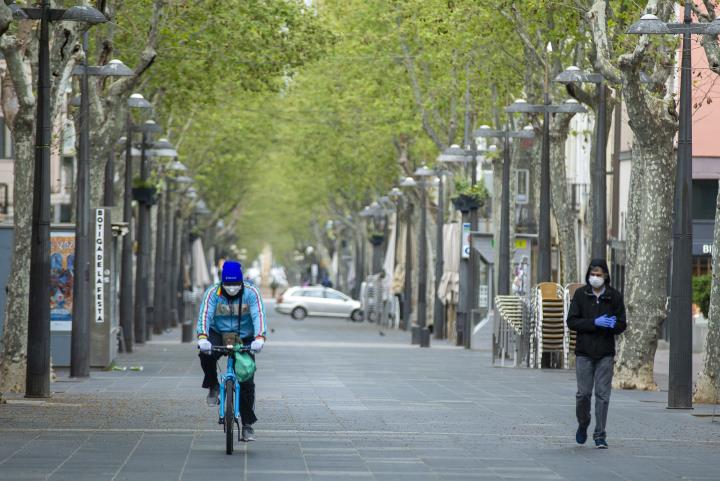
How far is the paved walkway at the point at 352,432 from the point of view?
1482 cm

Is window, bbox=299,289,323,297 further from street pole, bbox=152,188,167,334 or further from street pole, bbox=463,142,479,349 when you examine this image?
street pole, bbox=463,142,479,349

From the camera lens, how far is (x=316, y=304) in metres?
90.3

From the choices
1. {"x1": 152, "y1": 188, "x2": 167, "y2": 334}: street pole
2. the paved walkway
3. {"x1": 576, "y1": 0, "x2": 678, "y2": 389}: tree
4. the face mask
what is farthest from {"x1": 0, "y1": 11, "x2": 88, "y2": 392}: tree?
{"x1": 152, "y1": 188, "x2": 167, "y2": 334}: street pole

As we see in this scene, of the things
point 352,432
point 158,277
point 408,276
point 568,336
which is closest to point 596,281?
point 352,432

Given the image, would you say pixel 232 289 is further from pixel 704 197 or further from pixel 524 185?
pixel 524 185

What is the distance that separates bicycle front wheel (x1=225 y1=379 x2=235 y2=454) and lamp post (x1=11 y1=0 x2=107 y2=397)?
25.7 feet

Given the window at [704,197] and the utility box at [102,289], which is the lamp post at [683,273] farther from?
the window at [704,197]

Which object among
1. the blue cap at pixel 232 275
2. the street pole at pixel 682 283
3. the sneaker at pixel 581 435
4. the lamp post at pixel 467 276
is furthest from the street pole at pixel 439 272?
the blue cap at pixel 232 275

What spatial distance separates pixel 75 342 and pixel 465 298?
2496 cm

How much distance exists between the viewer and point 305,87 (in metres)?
75.0

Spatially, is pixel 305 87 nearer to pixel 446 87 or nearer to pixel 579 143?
pixel 579 143

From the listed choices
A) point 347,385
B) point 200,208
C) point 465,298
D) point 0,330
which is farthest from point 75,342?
point 200,208

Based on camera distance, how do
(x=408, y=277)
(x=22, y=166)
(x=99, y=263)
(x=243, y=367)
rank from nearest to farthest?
(x=243, y=367) < (x=22, y=166) < (x=99, y=263) < (x=408, y=277)

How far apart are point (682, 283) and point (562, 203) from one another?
15771mm
